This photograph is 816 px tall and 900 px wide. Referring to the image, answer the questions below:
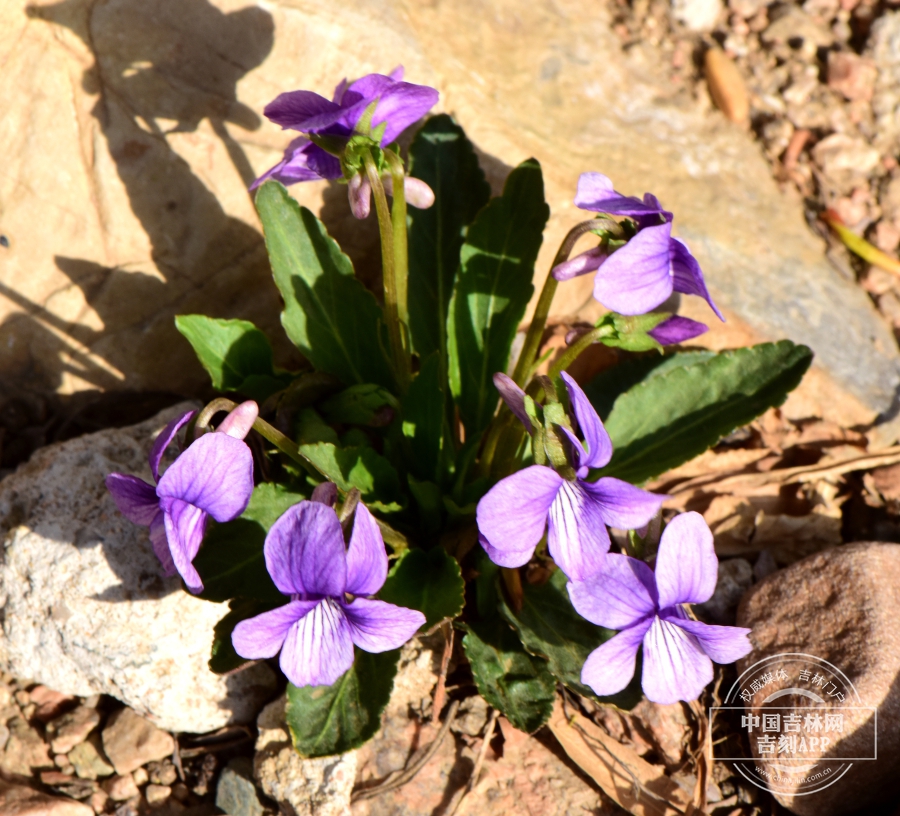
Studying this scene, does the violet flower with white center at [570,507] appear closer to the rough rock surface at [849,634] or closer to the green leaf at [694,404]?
the green leaf at [694,404]

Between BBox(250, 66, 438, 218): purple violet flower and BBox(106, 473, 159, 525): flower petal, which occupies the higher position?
BBox(250, 66, 438, 218): purple violet flower

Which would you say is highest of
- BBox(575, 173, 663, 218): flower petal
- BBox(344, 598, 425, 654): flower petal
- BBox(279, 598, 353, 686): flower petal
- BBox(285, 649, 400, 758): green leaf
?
BBox(575, 173, 663, 218): flower petal

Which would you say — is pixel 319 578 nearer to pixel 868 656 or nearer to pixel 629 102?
pixel 868 656

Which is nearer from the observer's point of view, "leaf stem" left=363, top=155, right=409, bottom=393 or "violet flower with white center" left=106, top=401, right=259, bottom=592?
"violet flower with white center" left=106, top=401, right=259, bottom=592

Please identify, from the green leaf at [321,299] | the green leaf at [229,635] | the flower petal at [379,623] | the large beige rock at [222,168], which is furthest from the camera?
the large beige rock at [222,168]

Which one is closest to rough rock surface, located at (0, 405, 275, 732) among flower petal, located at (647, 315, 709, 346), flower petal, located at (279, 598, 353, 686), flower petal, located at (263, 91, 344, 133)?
flower petal, located at (279, 598, 353, 686)

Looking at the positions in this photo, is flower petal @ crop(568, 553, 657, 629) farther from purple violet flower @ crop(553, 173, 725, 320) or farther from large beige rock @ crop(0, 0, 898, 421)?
large beige rock @ crop(0, 0, 898, 421)

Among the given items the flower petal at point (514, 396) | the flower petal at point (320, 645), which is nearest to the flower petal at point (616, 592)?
the flower petal at point (514, 396)
